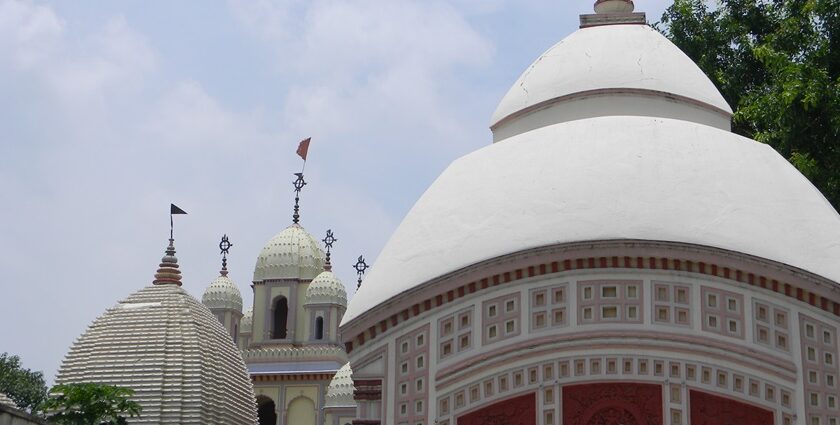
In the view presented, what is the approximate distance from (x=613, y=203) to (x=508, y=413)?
80.8 inches

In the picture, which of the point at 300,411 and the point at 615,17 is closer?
the point at 615,17

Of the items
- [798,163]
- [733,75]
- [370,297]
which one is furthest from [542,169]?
[733,75]

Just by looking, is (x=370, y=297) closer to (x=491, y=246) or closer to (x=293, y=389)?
(x=491, y=246)

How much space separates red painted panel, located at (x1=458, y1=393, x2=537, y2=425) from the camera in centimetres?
1168

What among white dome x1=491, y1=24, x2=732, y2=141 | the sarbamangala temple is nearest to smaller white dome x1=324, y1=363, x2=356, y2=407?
white dome x1=491, y1=24, x2=732, y2=141

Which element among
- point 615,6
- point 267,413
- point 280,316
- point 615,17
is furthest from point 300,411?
point 615,17

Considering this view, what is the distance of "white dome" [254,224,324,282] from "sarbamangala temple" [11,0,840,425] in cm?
2444

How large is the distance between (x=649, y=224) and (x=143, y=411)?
6652mm

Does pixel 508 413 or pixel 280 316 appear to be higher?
pixel 280 316

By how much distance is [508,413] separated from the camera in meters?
11.7

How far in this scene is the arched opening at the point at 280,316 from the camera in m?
37.6

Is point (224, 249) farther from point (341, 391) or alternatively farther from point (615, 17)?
point (615, 17)

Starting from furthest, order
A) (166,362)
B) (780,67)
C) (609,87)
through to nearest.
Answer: (780,67) → (166,362) → (609,87)

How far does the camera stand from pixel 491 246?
12.2 meters
